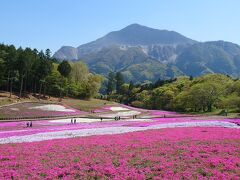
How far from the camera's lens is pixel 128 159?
2253cm

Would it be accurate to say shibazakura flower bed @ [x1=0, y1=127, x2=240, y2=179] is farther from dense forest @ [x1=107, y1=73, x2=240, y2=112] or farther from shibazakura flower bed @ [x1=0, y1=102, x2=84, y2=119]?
dense forest @ [x1=107, y1=73, x2=240, y2=112]

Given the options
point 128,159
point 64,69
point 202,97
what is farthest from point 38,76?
point 128,159

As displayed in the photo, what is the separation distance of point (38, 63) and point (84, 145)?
94.9 meters

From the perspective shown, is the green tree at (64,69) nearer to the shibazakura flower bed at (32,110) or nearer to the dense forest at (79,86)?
the dense forest at (79,86)

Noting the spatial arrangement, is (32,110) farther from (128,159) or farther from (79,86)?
(128,159)

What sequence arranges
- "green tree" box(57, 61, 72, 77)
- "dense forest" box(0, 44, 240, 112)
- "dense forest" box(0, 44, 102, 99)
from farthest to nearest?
"green tree" box(57, 61, 72, 77) → "dense forest" box(0, 44, 102, 99) → "dense forest" box(0, 44, 240, 112)

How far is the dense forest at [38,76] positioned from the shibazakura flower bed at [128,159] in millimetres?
74369

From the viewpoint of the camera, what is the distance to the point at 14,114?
71.4 metres

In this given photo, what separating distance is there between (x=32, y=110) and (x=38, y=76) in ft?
133

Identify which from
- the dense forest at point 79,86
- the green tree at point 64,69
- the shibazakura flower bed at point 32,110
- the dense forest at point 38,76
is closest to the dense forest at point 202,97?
the dense forest at point 79,86

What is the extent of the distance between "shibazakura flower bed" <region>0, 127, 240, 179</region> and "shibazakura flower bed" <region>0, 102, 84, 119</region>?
43806 millimetres

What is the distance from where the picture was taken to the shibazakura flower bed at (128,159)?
19.3 metres

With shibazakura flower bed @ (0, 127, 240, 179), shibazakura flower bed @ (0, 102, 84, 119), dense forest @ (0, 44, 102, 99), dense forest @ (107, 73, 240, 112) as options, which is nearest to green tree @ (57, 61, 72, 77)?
dense forest @ (0, 44, 102, 99)

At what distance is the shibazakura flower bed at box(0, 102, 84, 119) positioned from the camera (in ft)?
234
